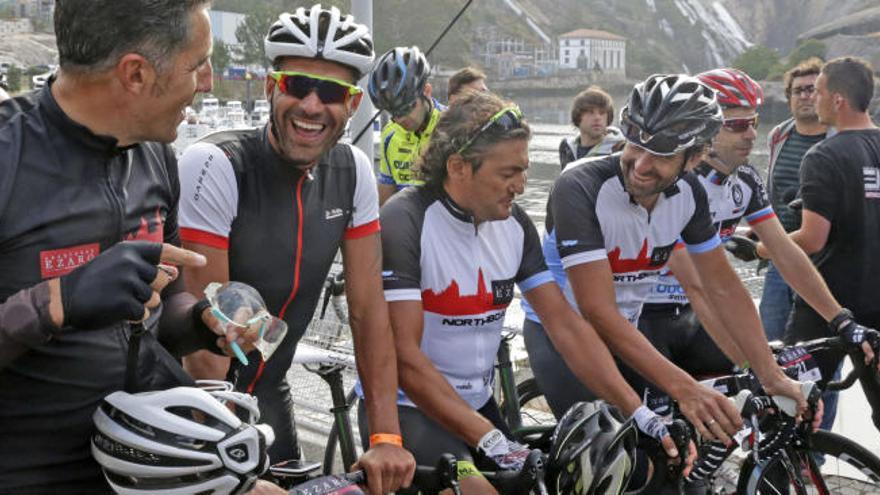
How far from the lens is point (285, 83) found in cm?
292

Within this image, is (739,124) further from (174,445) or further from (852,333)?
(174,445)

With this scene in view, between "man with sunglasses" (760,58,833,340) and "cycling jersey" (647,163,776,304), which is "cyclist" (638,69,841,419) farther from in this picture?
"man with sunglasses" (760,58,833,340)

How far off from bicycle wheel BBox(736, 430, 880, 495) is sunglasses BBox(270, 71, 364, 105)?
2174 millimetres

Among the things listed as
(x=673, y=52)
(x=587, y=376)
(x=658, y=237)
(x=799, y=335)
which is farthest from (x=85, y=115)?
(x=673, y=52)

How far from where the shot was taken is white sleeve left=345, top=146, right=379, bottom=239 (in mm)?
3113

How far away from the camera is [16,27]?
404 ft

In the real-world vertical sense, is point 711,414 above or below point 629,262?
below

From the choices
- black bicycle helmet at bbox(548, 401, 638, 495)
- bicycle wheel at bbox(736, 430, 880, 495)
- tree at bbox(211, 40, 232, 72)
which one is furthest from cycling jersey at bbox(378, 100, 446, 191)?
tree at bbox(211, 40, 232, 72)

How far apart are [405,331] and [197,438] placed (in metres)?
1.24

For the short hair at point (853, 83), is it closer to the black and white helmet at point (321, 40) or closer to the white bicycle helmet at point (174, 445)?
the black and white helmet at point (321, 40)

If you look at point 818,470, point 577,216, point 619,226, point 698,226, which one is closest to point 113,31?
point 577,216

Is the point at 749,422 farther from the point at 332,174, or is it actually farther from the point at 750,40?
the point at 750,40

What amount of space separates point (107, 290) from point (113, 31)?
20.7 inches

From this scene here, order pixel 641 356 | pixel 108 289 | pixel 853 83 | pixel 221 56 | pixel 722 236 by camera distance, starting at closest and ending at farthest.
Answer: pixel 108 289 → pixel 641 356 → pixel 722 236 → pixel 853 83 → pixel 221 56
